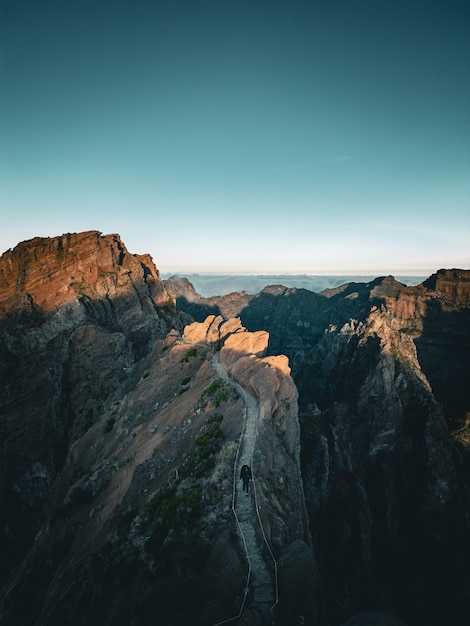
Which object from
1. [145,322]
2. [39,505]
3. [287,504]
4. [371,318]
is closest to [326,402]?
[371,318]

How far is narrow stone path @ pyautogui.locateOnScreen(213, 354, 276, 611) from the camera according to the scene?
1263 cm

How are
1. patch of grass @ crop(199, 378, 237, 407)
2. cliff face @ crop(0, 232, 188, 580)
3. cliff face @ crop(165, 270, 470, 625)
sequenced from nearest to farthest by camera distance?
patch of grass @ crop(199, 378, 237, 407)
cliff face @ crop(165, 270, 470, 625)
cliff face @ crop(0, 232, 188, 580)

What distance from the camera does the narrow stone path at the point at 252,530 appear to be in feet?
41.4

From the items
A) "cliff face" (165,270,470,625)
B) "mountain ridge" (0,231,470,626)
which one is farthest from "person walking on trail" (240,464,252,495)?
"cliff face" (165,270,470,625)

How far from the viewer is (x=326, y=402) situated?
100m

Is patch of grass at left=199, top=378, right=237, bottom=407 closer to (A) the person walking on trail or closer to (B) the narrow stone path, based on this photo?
(B) the narrow stone path

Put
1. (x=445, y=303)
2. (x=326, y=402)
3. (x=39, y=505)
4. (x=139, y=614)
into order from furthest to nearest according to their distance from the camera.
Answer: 1. (x=445, y=303)
2. (x=326, y=402)
3. (x=39, y=505)
4. (x=139, y=614)

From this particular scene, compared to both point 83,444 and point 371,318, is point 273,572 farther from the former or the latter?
point 371,318

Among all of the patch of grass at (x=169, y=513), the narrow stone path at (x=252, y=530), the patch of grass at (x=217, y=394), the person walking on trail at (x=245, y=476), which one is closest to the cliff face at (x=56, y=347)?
the patch of grass at (x=217, y=394)

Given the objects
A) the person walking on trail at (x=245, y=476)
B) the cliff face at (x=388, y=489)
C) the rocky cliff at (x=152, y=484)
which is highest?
the person walking on trail at (x=245, y=476)

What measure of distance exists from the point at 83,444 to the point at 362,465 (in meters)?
53.9

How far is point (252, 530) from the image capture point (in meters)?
15.9

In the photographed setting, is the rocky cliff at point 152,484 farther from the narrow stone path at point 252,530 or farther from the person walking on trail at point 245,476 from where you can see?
the person walking on trail at point 245,476

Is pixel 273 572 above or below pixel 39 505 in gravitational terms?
above
